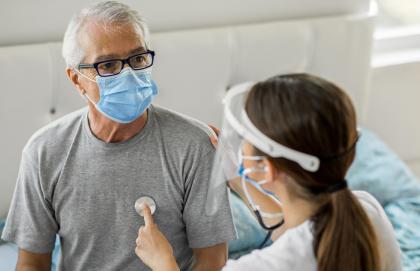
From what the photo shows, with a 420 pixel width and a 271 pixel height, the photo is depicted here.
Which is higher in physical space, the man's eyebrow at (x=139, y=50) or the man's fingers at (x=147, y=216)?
the man's eyebrow at (x=139, y=50)

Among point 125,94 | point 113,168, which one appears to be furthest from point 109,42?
point 113,168

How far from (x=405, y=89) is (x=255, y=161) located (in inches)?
79.7

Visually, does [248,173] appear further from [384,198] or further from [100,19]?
[384,198]

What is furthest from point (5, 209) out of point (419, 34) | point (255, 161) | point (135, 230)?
point (419, 34)

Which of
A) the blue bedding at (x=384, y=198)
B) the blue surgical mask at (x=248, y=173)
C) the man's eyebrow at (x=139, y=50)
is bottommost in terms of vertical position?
the blue bedding at (x=384, y=198)

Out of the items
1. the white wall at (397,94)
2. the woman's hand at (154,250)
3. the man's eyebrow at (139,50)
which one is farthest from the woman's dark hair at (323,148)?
the white wall at (397,94)

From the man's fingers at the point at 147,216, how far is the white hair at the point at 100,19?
38 cm

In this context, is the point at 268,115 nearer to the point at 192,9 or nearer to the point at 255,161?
the point at 255,161

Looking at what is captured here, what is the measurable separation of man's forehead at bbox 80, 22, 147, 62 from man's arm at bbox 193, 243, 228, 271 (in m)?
0.50

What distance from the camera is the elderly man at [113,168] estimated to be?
1645mm

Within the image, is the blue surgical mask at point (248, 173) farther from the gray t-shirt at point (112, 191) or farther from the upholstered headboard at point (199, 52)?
the upholstered headboard at point (199, 52)

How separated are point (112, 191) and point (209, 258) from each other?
28 centimetres

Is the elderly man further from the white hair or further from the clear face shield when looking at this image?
the clear face shield

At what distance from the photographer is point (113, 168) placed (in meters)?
1.69
